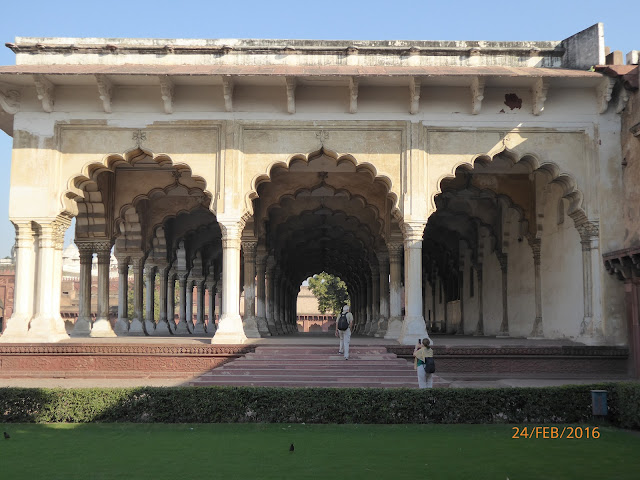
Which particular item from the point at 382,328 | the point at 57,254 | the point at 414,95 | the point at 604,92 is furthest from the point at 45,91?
the point at 382,328

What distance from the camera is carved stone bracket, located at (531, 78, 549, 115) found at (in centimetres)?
1411

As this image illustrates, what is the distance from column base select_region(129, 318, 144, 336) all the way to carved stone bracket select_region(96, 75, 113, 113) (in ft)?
30.2

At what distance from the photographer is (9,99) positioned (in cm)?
1440

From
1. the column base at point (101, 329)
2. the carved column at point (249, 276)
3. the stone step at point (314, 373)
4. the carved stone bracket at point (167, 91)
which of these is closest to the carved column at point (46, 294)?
the carved stone bracket at point (167, 91)

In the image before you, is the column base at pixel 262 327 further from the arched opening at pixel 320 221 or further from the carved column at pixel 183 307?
the carved column at pixel 183 307

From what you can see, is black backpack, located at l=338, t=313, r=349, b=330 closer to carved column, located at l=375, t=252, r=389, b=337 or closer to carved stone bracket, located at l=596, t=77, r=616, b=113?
carved stone bracket, located at l=596, t=77, r=616, b=113

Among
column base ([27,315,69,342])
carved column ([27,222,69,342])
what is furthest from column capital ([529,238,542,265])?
column base ([27,315,69,342])

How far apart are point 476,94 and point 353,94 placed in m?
2.35

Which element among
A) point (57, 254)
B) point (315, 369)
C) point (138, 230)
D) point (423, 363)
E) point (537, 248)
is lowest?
point (315, 369)

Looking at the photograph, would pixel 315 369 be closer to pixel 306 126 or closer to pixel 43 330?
pixel 306 126

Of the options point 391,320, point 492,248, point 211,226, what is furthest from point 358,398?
point 211,226

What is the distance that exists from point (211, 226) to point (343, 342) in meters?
12.2

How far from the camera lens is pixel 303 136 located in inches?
578

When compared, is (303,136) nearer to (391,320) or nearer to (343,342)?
(343,342)
